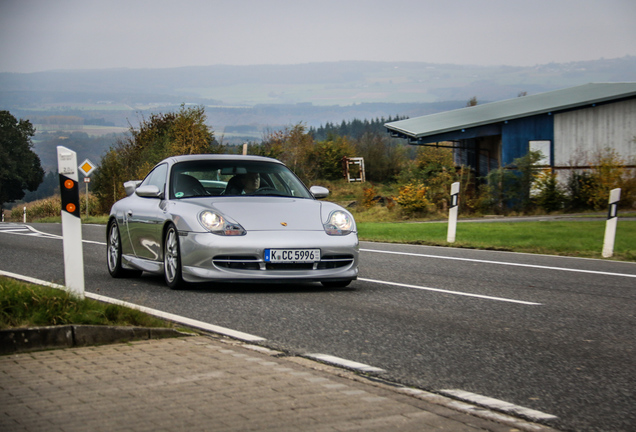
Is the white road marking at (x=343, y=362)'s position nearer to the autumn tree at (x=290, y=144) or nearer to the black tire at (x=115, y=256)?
the black tire at (x=115, y=256)

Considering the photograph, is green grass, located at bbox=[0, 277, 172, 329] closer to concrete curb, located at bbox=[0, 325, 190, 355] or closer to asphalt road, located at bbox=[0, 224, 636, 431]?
concrete curb, located at bbox=[0, 325, 190, 355]

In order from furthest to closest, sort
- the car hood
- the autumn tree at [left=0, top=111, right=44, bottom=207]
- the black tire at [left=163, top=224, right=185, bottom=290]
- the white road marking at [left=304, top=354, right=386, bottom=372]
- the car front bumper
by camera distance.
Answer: the autumn tree at [left=0, top=111, right=44, bottom=207] → the black tire at [left=163, top=224, right=185, bottom=290] → the car hood → the car front bumper → the white road marking at [left=304, top=354, right=386, bottom=372]

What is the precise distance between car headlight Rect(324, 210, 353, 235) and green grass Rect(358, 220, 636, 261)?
5.89 meters

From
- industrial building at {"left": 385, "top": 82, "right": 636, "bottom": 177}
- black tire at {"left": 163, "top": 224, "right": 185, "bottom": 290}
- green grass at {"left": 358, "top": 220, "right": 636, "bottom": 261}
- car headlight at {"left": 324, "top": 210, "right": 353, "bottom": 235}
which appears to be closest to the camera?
black tire at {"left": 163, "top": 224, "right": 185, "bottom": 290}

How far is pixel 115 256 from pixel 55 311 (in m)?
4.64

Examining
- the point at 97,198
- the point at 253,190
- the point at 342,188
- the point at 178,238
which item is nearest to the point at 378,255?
the point at 253,190

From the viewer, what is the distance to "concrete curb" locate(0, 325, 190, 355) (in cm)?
502

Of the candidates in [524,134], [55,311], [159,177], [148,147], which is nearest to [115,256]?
[159,177]

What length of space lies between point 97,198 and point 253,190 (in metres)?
48.6

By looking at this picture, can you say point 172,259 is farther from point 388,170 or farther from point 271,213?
point 388,170

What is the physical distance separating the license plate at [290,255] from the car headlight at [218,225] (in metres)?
0.36

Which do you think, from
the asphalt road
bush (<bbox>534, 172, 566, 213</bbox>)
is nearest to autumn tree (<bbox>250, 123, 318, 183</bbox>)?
bush (<bbox>534, 172, 566, 213</bbox>)

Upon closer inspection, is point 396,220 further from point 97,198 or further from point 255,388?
point 97,198

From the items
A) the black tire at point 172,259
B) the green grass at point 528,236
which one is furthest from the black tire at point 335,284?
the green grass at point 528,236
